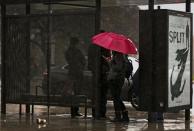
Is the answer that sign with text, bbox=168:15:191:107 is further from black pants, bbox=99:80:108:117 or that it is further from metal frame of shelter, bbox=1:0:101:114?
metal frame of shelter, bbox=1:0:101:114

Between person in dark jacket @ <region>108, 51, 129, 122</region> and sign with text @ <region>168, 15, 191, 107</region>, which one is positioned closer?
sign with text @ <region>168, 15, 191, 107</region>

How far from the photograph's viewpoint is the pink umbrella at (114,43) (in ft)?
46.3

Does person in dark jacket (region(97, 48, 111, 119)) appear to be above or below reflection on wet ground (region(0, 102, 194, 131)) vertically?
above

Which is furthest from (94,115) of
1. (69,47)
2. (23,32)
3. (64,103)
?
(23,32)

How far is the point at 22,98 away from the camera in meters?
16.4

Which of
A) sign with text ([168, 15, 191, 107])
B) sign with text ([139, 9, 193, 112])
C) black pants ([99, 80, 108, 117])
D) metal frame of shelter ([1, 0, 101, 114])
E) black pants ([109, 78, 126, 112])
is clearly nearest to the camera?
sign with text ([139, 9, 193, 112])

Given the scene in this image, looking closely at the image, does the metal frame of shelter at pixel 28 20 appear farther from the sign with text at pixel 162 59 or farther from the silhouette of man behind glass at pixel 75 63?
the sign with text at pixel 162 59

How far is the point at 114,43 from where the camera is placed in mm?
14227

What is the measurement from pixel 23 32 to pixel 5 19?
2.37 ft

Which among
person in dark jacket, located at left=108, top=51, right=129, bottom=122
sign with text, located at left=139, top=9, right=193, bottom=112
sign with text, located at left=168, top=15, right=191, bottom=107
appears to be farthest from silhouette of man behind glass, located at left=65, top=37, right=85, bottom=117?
sign with text, located at left=168, top=15, right=191, bottom=107

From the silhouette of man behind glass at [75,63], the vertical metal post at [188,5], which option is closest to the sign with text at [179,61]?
the vertical metal post at [188,5]

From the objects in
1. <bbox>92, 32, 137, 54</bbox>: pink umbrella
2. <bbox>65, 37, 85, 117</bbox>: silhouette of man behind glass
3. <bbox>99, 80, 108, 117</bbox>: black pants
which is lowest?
<bbox>99, 80, 108, 117</bbox>: black pants

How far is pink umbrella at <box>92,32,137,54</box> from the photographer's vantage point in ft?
46.3

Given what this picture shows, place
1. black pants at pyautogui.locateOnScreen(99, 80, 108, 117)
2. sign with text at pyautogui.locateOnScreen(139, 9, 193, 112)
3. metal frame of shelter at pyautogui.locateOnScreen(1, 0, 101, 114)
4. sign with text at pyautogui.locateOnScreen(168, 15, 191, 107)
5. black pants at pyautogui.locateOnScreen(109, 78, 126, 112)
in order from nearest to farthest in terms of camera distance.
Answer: sign with text at pyautogui.locateOnScreen(139, 9, 193, 112) < sign with text at pyautogui.locateOnScreen(168, 15, 191, 107) < black pants at pyautogui.locateOnScreen(109, 78, 126, 112) < metal frame of shelter at pyautogui.locateOnScreen(1, 0, 101, 114) < black pants at pyautogui.locateOnScreen(99, 80, 108, 117)
